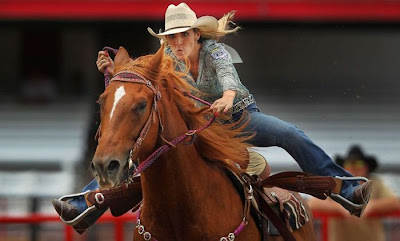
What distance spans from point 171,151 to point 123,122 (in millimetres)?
472

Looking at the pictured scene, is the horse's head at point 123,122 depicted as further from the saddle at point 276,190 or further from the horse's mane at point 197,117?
the saddle at point 276,190

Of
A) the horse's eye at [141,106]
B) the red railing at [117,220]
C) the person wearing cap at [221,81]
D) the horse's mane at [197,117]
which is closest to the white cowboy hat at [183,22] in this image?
the person wearing cap at [221,81]

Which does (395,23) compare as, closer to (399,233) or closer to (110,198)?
(399,233)

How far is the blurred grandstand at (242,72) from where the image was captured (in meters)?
11.6

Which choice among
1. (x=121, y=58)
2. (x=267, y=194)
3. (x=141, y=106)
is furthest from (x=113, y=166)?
(x=267, y=194)

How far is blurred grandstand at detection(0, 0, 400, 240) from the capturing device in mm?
11602

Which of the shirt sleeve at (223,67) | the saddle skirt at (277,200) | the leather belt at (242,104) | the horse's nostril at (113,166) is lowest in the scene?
the saddle skirt at (277,200)

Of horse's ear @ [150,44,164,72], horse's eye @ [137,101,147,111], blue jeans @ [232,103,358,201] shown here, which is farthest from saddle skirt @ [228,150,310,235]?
horse's eye @ [137,101,147,111]

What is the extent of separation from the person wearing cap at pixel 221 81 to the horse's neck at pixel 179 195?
15.1 inches

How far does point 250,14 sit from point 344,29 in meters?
2.41

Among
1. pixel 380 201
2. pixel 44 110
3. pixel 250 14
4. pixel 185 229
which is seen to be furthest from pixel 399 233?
pixel 44 110

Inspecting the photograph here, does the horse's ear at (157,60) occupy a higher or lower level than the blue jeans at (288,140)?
higher

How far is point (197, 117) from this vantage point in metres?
4.61

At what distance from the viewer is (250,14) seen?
37.6ft
